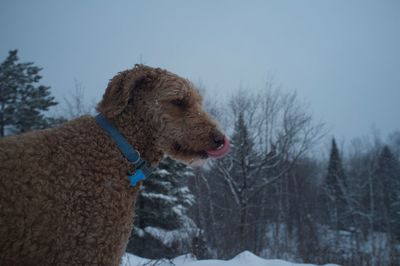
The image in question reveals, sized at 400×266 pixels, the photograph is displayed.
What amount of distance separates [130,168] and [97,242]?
0.50m

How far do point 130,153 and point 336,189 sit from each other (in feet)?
137

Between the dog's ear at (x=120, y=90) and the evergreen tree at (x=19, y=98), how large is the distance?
1758cm

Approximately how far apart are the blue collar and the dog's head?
0.30 ft

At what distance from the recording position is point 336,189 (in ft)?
128

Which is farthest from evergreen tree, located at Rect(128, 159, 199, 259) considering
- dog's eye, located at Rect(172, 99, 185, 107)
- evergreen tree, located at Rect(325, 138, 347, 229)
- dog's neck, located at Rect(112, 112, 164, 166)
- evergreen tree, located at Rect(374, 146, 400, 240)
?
evergreen tree, located at Rect(374, 146, 400, 240)

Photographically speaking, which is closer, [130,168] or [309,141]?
[130,168]

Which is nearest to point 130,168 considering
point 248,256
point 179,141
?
point 179,141

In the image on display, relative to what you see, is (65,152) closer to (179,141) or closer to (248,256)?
(179,141)

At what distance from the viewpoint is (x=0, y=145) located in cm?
166

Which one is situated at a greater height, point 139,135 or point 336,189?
point 336,189

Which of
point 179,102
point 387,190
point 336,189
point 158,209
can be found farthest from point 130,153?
point 336,189

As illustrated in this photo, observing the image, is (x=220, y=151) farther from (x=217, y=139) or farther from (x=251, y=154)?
(x=251, y=154)

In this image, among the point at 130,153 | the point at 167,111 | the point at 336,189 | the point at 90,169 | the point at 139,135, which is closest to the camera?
the point at 90,169

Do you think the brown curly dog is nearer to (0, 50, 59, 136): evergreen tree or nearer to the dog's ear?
the dog's ear
